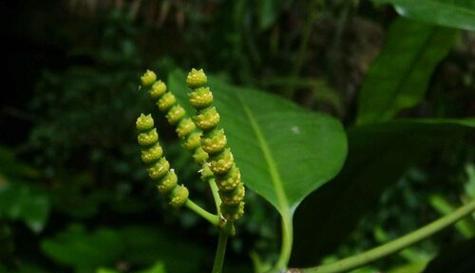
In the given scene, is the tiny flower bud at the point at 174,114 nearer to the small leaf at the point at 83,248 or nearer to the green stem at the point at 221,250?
the green stem at the point at 221,250

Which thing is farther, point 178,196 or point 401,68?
point 401,68

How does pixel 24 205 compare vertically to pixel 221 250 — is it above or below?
below

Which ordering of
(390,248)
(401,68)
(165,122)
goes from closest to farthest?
(390,248) < (401,68) < (165,122)

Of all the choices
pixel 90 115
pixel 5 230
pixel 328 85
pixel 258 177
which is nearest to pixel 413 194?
pixel 328 85

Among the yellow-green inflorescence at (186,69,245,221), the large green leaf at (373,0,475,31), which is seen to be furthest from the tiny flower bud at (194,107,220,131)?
the large green leaf at (373,0,475,31)

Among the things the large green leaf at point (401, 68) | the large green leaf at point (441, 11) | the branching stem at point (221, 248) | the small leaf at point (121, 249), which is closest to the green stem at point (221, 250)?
the branching stem at point (221, 248)

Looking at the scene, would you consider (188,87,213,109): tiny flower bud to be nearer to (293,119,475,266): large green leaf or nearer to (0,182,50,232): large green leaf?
(293,119,475,266): large green leaf

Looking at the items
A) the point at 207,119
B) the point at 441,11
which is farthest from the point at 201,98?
the point at 441,11

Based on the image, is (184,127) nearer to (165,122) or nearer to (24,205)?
(24,205)

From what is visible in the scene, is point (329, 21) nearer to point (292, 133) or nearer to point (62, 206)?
point (62, 206)
